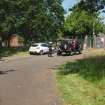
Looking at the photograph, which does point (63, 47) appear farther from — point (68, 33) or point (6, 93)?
point (68, 33)

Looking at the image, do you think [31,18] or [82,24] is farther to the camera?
[82,24]

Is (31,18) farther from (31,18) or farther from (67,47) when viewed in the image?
(67,47)

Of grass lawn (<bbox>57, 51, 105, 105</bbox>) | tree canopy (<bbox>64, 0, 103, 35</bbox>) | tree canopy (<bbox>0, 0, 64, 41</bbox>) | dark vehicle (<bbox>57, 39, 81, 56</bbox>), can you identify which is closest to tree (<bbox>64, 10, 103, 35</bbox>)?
tree canopy (<bbox>64, 0, 103, 35</bbox>)

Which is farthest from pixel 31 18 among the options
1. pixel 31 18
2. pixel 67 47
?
pixel 67 47

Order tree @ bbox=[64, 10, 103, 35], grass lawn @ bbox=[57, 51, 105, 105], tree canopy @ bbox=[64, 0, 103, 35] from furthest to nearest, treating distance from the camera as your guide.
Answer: tree @ bbox=[64, 10, 103, 35]
tree canopy @ bbox=[64, 0, 103, 35]
grass lawn @ bbox=[57, 51, 105, 105]

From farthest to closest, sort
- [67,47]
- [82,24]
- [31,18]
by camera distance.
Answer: [82,24] < [31,18] < [67,47]

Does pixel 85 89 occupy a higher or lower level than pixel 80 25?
lower

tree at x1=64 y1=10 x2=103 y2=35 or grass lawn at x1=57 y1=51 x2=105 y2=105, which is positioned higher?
tree at x1=64 y1=10 x2=103 y2=35

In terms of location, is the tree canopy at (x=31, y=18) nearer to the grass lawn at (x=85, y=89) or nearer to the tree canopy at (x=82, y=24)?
the tree canopy at (x=82, y=24)

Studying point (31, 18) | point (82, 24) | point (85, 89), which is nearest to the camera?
point (85, 89)

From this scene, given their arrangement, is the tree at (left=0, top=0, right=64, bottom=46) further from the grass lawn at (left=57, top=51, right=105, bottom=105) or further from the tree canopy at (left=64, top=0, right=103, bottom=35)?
the grass lawn at (left=57, top=51, right=105, bottom=105)

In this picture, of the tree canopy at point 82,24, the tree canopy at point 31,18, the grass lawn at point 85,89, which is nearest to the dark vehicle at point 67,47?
the tree canopy at point 31,18

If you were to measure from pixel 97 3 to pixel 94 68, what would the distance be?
219 inches

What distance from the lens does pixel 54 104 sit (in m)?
12.9
